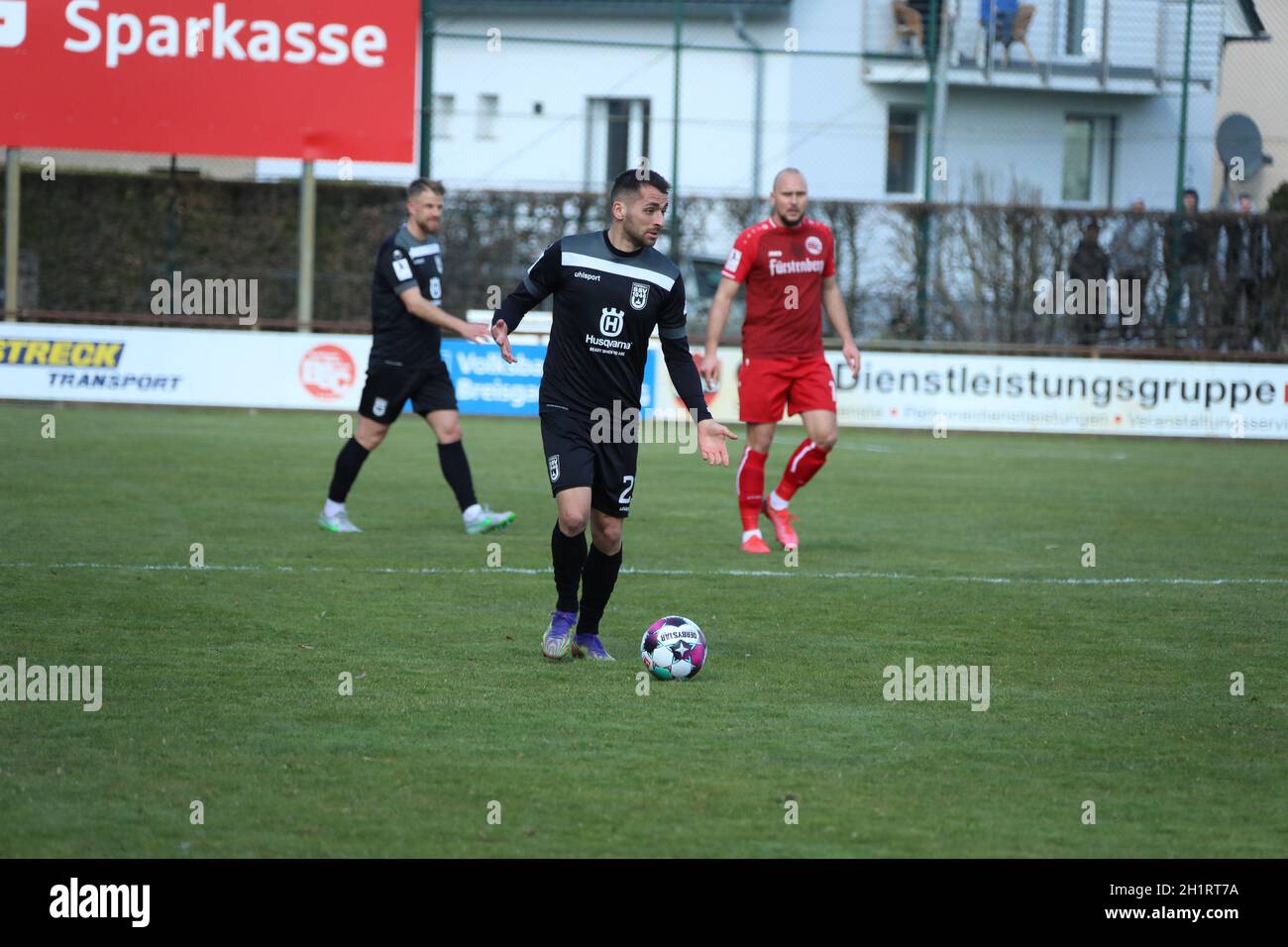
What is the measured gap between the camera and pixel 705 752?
5.69 m

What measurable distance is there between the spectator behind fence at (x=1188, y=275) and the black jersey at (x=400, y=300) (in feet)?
50.0

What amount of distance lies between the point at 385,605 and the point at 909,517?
5.50 meters

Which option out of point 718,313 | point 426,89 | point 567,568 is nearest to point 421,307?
point 718,313

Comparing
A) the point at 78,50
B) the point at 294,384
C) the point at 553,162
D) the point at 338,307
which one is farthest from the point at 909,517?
the point at 553,162

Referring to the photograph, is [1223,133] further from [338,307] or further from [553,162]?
[338,307]

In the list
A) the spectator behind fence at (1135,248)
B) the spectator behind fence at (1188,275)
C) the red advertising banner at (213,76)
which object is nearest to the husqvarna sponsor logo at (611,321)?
the red advertising banner at (213,76)

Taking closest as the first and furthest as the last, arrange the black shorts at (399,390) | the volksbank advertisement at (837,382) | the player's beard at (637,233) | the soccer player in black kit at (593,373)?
1. the player's beard at (637,233)
2. the soccer player in black kit at (593,373)
3. the black shorts at (399,390)
4. the volksbank advertisement at (837,382)

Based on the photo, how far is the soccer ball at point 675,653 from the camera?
22.4 ft

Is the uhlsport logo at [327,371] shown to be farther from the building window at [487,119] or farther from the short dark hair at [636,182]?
the short dark hair at [636,182]

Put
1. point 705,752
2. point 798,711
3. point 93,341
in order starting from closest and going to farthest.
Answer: point 705,752
point 798,711
point 93,341

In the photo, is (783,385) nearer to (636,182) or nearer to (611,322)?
(611,322)

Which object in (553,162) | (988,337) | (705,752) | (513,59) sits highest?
(513,59)

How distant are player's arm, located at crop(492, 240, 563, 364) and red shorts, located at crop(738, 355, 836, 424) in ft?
12.5

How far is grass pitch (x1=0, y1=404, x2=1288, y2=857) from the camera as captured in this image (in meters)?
4.88
